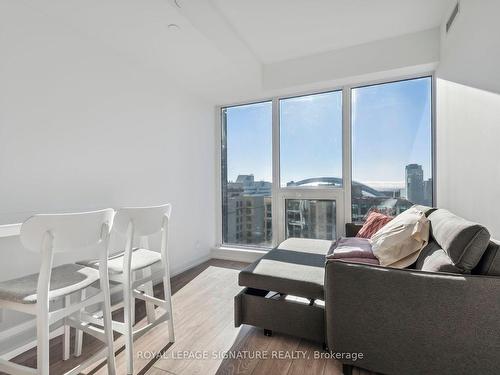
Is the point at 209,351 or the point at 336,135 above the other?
the point at 336,135

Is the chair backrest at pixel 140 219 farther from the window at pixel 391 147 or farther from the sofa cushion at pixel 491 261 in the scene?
the window at pixel 391 147

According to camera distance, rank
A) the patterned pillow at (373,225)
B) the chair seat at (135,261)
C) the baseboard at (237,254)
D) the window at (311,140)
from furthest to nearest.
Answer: the baseboard at (237,254) < the window at (311,140) < the patterned pillow at (373,225) < the chair seat at (135,261)

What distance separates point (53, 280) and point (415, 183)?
3.42 meters

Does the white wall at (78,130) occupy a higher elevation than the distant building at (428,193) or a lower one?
higher

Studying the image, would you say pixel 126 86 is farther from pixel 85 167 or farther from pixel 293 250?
pixel 293 250

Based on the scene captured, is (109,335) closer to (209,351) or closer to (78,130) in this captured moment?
(209,351)

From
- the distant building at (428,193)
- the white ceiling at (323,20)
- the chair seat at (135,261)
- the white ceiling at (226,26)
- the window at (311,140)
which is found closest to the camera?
the chair seat at (135,261)

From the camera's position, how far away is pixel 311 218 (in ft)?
11.6

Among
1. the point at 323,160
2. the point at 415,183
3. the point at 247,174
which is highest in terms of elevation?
the point at 323,160

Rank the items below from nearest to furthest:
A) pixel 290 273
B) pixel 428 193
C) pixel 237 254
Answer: pixel 290 273 < pixel 428 193 < pixel 237 254

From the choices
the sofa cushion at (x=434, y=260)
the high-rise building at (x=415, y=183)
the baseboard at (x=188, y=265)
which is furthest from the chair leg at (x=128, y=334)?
the high-rise building at (x=415, y=183)

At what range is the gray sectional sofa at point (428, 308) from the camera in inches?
48.0

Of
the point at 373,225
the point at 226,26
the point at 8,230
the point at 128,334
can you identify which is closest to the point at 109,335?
the point at 128,334

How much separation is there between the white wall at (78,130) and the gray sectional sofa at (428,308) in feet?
6.76
